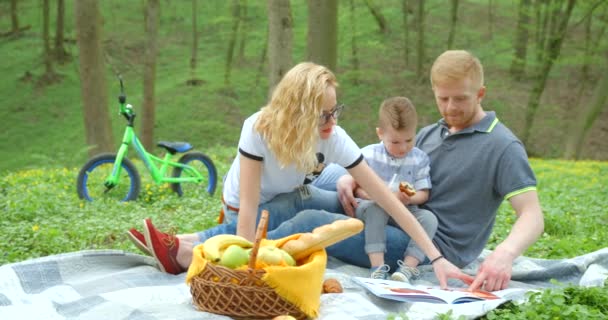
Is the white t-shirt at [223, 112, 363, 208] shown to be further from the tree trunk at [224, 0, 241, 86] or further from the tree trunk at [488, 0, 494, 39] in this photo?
the tree trunk at [488, 0, 494, 39]

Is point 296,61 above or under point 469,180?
under

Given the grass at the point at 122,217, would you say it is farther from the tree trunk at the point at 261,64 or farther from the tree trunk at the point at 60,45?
the tree trunk at the point at 261,64

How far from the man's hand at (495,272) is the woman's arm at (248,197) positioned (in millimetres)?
1213

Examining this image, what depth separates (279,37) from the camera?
1006 cm

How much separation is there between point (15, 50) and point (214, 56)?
7.92 meters

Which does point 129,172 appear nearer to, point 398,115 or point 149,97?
point 398,115

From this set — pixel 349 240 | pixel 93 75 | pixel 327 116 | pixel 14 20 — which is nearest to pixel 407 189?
pixel 349 240

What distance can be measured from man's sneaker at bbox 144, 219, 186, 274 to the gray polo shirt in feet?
4.97

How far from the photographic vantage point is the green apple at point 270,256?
132 inches

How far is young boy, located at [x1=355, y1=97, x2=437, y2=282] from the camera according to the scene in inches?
167

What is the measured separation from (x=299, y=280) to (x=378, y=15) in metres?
24.6

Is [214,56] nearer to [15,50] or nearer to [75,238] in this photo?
[15,50]

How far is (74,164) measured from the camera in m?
13.1

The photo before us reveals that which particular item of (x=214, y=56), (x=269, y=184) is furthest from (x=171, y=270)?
(x=214, y=56)
